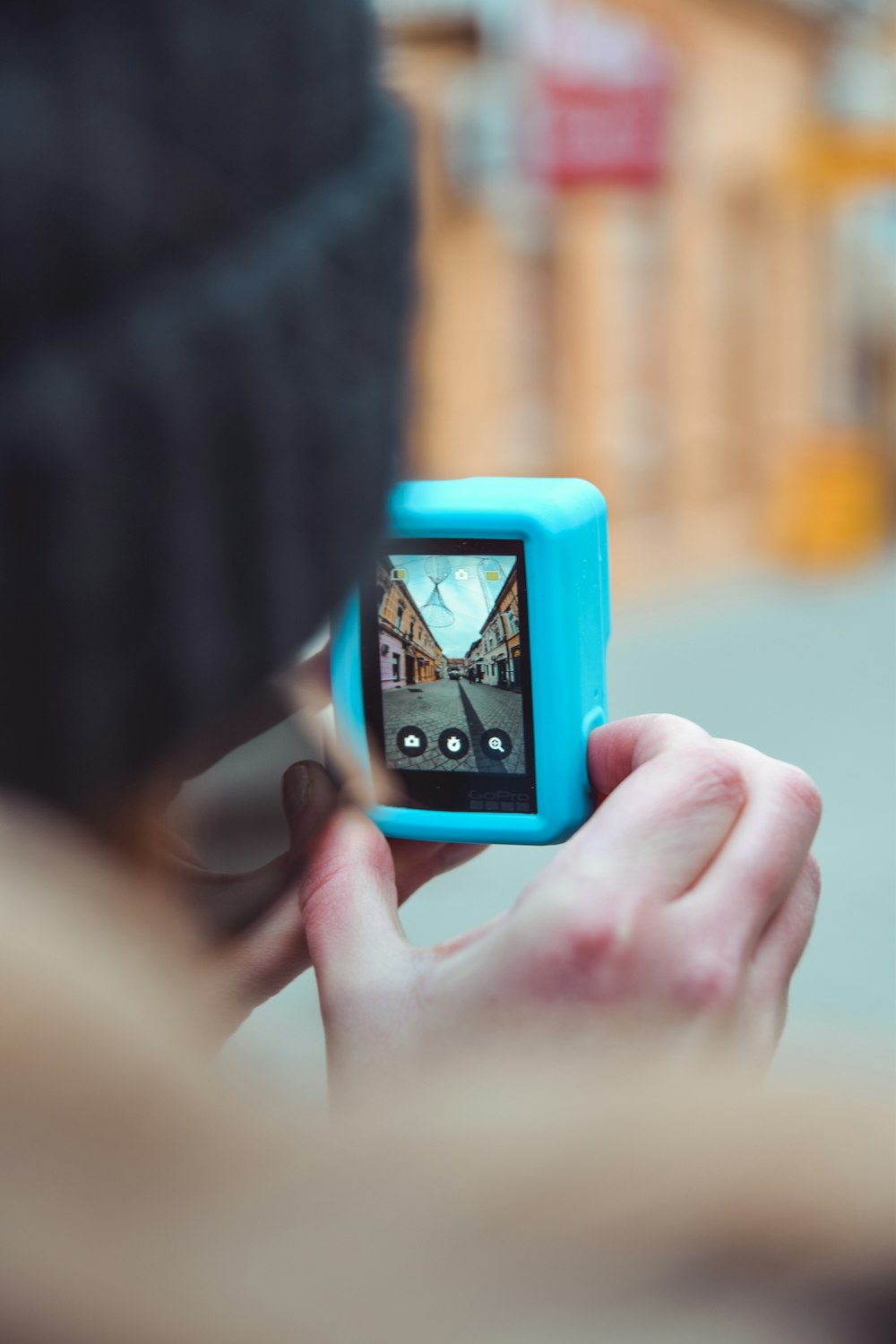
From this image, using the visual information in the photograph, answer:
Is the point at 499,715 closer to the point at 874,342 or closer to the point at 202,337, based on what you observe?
the point at 202,337

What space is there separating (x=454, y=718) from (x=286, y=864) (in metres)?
0.12

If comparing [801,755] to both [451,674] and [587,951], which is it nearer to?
[451,674]

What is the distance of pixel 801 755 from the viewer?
4.65 metres

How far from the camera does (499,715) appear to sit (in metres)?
0.92

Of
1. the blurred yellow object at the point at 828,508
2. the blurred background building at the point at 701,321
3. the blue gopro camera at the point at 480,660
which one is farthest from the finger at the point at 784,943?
the blurred yellow object at the point at 828,508

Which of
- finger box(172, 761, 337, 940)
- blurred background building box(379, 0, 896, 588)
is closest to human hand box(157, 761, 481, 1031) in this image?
finger box(172, 761, 337, 940)

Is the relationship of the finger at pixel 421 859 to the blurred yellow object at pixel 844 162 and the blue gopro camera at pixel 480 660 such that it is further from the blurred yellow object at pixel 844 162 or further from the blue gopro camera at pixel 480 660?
the blurred yellow object at pixel 844 162

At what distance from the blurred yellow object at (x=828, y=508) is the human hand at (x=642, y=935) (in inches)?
380

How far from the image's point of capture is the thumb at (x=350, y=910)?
801 mm

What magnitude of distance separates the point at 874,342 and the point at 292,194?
42.9 feet

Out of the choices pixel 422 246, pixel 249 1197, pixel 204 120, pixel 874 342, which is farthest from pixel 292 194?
pixel 874 342

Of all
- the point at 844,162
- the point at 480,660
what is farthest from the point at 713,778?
the point at 844,162

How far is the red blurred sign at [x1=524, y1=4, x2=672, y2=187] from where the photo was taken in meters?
8.12

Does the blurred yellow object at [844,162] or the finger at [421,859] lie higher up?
the blurred yellow object at [844,162]
